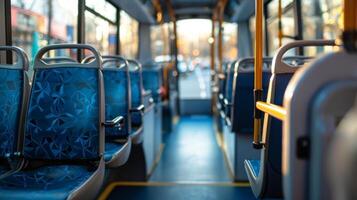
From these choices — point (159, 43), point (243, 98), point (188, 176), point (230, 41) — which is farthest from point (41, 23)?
point (230, 41)

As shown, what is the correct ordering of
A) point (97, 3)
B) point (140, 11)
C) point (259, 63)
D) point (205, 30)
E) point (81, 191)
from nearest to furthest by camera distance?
point (81, 191)
point (259, 63)
point (97, 3)
point (140, 11)
point (205, 30)

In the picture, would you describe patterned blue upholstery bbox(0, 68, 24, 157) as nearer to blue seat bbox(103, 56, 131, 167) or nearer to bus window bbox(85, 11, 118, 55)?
blue seat bbox(103, 56, 131, 167)

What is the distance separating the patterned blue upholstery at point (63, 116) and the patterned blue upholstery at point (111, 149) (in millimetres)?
356

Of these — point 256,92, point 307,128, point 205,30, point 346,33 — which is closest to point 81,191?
point 256,92

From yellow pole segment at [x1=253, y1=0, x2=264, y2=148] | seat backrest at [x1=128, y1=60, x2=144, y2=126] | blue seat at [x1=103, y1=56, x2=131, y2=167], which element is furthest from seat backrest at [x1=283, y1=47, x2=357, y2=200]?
seat backrest at [x1=128, y1=60, x2=144, y2=126]

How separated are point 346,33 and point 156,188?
2718 mm

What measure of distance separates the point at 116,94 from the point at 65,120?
1101 millimetres

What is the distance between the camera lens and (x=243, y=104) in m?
3.90

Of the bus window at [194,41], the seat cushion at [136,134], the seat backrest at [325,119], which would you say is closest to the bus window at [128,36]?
the bus window at [194,41]

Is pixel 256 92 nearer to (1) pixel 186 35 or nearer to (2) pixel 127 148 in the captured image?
(2) pixel 127 148

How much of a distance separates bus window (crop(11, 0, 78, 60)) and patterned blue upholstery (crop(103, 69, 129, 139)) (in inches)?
25.0

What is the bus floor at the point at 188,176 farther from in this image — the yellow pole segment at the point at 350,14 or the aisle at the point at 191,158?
the yellow pole segment at the point at 350,14

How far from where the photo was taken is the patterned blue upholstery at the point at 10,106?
242 centimetres

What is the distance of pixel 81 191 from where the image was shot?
1984mm
